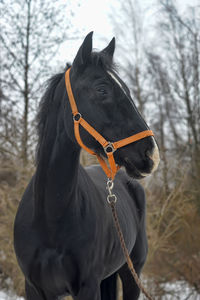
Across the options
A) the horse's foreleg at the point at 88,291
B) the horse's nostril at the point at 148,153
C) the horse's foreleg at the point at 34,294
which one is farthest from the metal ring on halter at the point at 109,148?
the horse's foreleg at the point at 34,294

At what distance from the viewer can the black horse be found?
79.9 inches

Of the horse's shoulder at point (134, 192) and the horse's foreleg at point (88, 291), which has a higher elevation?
the horse's shoulder at point (134, 192)

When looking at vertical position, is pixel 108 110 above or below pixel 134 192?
above

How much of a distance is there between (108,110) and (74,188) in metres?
0.60

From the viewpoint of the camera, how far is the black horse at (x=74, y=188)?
2029mm

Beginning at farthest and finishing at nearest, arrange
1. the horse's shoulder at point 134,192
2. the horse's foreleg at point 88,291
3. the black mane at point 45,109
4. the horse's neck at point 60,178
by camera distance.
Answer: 1. the horse's shoulder at point 134,192
2. the black mane at point 45,109
3. the horse's neck at point 60,178
4. the horse's foreleg at point 88,291

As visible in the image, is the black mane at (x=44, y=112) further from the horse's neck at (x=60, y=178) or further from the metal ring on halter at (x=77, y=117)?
the metal ring on halter at (x=77, y=117)

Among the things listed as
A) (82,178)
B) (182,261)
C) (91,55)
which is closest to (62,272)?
(82,178)

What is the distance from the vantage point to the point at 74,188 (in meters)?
2.32

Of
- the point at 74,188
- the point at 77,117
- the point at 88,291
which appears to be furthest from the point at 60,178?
the point at 88,291

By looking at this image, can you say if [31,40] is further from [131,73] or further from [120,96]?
[131,73]

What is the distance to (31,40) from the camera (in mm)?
6766

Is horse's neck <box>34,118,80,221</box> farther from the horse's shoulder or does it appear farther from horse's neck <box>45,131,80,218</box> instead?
the horse's shoulder

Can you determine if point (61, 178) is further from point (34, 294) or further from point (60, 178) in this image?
point (34, 294)
